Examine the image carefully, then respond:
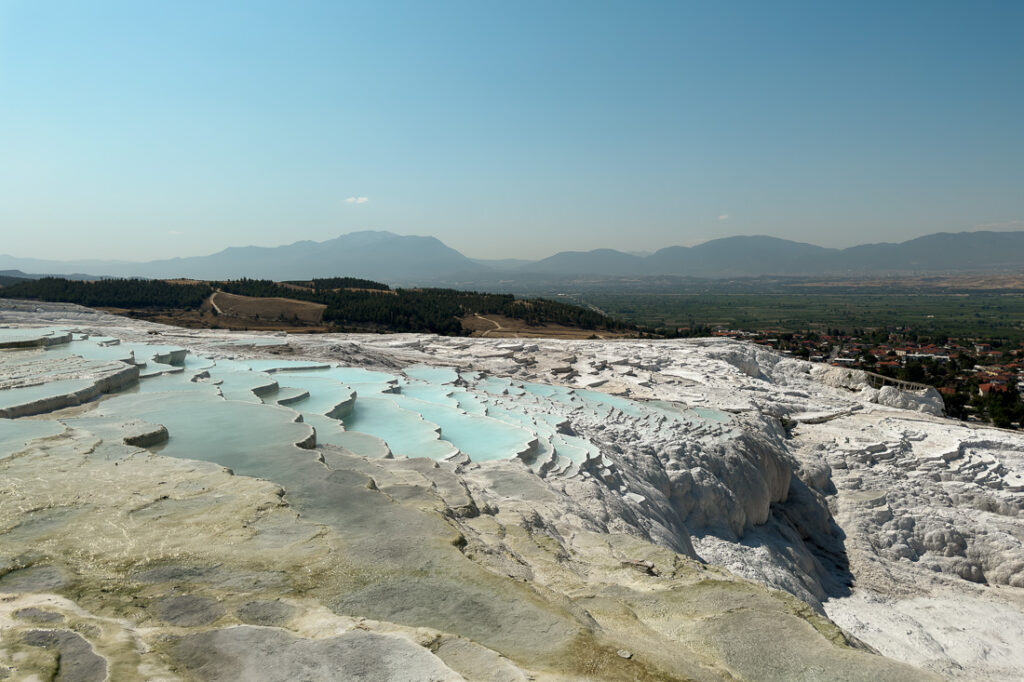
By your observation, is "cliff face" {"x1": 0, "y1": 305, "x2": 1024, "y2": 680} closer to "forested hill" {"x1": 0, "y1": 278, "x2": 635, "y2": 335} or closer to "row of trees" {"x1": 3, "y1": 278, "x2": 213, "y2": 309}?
"forested hill" {"x1": 0, "y1": 278, "x2": 635, "y2": 335}

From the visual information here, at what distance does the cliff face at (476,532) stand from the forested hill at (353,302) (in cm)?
2701

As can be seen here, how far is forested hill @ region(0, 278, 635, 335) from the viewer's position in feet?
144

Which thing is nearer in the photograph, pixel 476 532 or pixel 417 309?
pixel 476 532

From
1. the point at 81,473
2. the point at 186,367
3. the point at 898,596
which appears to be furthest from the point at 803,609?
the point at 186,367

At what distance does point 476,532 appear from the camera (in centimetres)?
534

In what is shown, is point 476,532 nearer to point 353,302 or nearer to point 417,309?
point 417,309

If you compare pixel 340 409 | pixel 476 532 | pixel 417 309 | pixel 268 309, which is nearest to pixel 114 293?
pixel 268 309

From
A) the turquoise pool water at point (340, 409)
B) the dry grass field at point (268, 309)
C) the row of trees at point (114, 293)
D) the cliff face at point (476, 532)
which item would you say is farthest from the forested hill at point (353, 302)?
the turquoise pool water at point (340, 409)

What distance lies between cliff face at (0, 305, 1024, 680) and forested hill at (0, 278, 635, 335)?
88.6 ft

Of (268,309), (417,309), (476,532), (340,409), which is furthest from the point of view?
(417,309)

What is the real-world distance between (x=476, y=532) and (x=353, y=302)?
45299 millimetres

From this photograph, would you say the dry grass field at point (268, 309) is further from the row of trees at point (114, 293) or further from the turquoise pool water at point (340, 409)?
the turquoise pool water at point (340, 409)

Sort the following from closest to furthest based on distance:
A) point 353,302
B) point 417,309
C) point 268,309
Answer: point 268,309, point 417,309, point 353,302

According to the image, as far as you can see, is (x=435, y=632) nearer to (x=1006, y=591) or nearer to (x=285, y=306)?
(x=1006, y=591)
